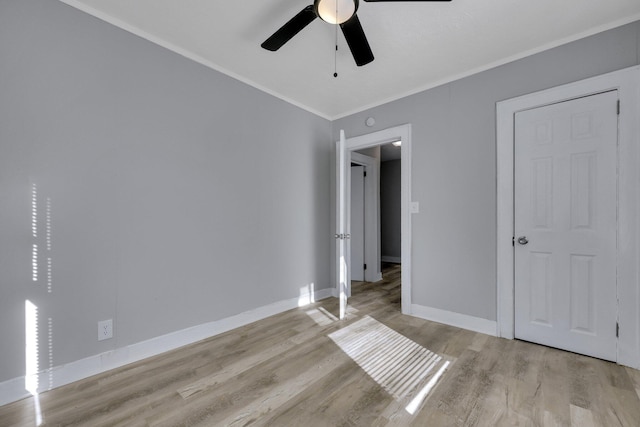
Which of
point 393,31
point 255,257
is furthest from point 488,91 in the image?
point 255,257

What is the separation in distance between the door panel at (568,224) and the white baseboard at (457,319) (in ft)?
0.68

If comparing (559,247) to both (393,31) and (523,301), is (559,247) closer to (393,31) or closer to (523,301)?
(523,301)

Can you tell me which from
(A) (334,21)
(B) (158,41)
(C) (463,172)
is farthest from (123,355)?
(C) (463,172)

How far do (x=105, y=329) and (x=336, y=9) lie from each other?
264 cm

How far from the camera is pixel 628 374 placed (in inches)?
73.7

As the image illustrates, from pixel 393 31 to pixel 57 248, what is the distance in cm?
285

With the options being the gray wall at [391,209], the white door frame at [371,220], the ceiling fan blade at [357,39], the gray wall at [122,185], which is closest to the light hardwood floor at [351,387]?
the gray wall at [122,185]

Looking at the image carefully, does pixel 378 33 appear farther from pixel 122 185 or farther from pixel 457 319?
pixel 457 319

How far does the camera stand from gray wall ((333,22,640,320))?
2369 mm

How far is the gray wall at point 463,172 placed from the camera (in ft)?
7.77

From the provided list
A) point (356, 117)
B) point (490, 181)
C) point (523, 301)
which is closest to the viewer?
point (523, 301)

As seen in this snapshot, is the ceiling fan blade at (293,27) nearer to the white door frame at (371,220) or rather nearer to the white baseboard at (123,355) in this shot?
the white baseboard at (123,355)

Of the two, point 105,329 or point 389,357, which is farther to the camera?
point 389,357

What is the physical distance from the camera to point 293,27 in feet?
5.71
